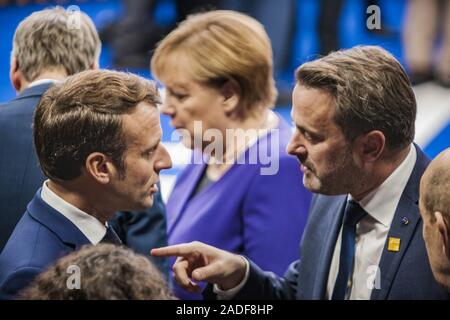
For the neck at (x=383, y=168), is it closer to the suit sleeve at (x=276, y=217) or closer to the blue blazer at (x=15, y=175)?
the suit sleeve at (x=276, y=217)

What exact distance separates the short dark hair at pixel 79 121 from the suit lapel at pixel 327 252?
29.0 inches

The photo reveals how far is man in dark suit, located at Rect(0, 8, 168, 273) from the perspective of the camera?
246 cm

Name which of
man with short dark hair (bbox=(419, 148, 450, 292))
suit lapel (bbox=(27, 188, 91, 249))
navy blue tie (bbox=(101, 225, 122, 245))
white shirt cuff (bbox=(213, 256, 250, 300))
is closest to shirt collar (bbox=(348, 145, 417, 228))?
man with short dark hair (bbox=(419, 148, 450, 292))

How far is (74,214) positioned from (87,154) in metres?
0.15

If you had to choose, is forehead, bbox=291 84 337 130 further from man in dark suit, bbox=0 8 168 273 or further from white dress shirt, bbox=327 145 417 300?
man in dark suit, bbox=0 8 168 273

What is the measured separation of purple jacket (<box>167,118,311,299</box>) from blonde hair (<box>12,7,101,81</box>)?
0.72m

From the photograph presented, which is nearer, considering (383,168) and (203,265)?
(203,265)

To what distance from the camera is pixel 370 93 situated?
251 cm

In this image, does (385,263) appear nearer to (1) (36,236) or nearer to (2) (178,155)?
(1) (36,236)

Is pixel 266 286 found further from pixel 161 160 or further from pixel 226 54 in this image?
pixel 226 54


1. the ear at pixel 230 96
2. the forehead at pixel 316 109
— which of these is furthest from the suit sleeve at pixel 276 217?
the forehead at pixel 316 109

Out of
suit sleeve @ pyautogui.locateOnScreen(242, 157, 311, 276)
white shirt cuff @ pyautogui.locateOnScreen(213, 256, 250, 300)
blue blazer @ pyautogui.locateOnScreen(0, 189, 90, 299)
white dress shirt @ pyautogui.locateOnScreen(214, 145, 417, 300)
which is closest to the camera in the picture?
blue blazer @ pyautogui.locateOnScreen(0, 189, 90, 299)

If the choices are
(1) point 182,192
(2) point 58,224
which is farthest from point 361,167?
(1) point 182,192
